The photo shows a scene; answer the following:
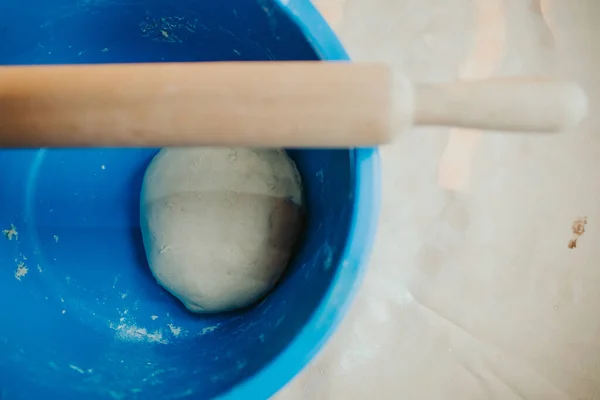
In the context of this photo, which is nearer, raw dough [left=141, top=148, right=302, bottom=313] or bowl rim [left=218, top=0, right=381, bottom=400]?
bowl rim [left=218, top=0, right=381, bottom=400]

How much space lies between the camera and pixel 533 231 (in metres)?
0.96

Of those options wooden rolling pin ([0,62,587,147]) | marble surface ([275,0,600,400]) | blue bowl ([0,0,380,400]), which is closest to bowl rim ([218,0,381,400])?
blue bowl ([0,0,380,400])

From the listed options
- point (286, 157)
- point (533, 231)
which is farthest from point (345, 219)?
point (533, 231)

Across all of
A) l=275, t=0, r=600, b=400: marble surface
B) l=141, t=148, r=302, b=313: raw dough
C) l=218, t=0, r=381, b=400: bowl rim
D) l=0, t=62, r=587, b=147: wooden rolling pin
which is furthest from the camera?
l=275, t=0, r=600, b=400: marble surface

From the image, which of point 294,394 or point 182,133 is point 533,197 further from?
point 182,133

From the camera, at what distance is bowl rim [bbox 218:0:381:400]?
60cm

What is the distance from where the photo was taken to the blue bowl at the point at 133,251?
62 cm

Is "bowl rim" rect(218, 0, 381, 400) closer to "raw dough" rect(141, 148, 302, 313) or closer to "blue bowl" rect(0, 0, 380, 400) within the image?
"blue bowl" rect(0, 0, 380, 400)

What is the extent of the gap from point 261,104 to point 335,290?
0.73ft

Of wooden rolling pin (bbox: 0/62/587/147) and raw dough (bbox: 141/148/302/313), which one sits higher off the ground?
wooden rolling pin (bbox: 0/62/587/147)

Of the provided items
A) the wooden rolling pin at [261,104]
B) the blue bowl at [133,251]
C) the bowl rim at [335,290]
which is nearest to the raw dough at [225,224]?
the blue bowl at [133,251]

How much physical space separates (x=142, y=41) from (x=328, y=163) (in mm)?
337

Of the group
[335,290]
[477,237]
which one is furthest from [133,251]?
[477,237]

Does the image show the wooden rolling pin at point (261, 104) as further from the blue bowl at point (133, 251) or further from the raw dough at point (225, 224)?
the raw dough at point (225, 224)
